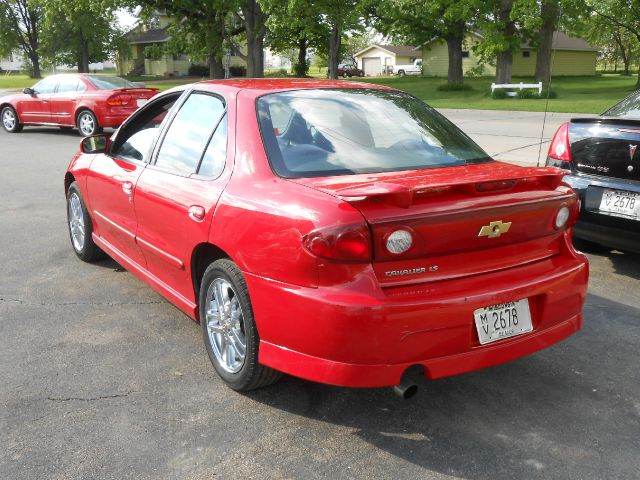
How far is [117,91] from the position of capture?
14.7m

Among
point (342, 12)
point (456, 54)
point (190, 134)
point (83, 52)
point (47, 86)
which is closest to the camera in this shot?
point (190, 134)

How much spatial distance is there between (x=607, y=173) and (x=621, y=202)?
Result: 0.88 ft

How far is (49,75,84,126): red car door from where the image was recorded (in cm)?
1535

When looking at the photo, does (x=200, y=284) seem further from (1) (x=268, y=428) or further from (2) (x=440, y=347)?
(2) (x=440, y=347)

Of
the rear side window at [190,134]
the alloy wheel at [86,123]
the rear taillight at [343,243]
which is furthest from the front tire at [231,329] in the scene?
the alloy wheel at [86,123]

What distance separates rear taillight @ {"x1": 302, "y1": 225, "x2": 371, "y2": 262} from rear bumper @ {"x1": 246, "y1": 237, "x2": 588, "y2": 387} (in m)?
0.14

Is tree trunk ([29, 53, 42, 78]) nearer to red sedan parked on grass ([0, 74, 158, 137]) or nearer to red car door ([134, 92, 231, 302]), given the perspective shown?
red sedan parked on grass ([0, 74, 158, 137])

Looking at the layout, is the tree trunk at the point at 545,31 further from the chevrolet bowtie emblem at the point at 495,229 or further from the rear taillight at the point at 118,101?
the chevrolet bowtie emblem at the point at 495,229

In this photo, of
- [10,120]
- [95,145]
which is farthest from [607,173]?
[10,120]

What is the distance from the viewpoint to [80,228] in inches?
223

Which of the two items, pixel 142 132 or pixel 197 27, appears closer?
pixel 142 132

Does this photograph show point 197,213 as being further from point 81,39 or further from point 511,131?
point 81,39

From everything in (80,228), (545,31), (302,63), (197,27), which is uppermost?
(197,27)

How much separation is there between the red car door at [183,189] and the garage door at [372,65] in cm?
8730
